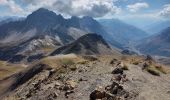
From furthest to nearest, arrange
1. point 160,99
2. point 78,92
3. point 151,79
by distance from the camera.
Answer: point 151,79 → point 78,92 → point 160,99

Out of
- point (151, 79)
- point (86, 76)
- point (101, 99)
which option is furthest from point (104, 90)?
point (86, 76)

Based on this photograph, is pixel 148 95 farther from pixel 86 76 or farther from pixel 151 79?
pixel 86 76

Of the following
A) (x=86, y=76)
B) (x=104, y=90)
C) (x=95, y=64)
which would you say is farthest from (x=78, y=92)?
(x=95, y=64)

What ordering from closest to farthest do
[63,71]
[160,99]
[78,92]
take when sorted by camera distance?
[160,99], [78,92], [63,71]

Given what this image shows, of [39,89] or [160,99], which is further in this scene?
[39,89]

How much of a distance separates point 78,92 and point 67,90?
1.93m

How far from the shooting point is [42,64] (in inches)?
6742

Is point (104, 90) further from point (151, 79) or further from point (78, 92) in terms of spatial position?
point (151, 79)

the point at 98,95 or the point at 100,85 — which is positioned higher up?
the point at 100,85

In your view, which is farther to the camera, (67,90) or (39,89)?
(39,89)

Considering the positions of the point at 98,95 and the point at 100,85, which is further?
the point at 100,85

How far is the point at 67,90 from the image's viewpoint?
3903 centimetres

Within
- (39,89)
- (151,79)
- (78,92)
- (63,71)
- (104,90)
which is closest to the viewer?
(104,90)

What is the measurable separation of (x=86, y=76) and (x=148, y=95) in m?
15.4
